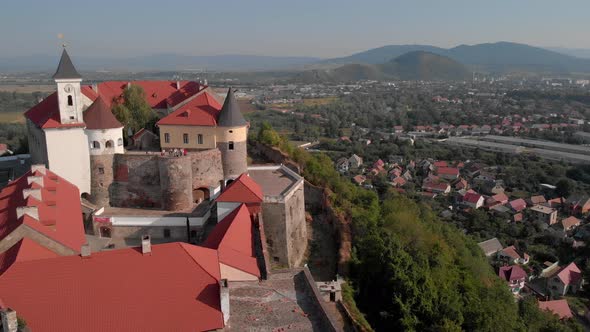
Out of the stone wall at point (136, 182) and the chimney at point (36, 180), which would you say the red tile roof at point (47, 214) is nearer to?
the chimney at point (36, 180)

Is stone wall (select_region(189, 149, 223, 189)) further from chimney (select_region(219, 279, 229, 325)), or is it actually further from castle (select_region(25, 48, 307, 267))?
chimney (select_region(219, 279, 229, 325))

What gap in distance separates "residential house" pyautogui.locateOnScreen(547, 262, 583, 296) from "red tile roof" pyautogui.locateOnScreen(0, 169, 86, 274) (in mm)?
42204

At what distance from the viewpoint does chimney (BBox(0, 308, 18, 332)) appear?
12.9 meters

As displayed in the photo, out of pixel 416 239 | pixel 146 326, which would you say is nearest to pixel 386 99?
pixel 416 239

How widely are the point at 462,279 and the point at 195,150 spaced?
694 inches

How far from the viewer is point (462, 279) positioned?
1195 inches

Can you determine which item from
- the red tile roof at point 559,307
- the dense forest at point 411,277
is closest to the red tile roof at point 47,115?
the dense forest at point 411,277

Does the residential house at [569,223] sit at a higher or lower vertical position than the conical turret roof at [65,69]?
lower

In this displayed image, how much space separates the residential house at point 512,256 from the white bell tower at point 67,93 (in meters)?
43.5

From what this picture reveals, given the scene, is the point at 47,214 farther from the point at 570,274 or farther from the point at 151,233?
the point at 570,274

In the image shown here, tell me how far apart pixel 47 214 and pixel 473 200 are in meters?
59.8

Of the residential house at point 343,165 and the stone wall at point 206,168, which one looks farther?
the residential house at point 343,165

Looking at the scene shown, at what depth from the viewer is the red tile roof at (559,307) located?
39778 millimetres

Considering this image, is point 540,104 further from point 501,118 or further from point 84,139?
point 84,139
